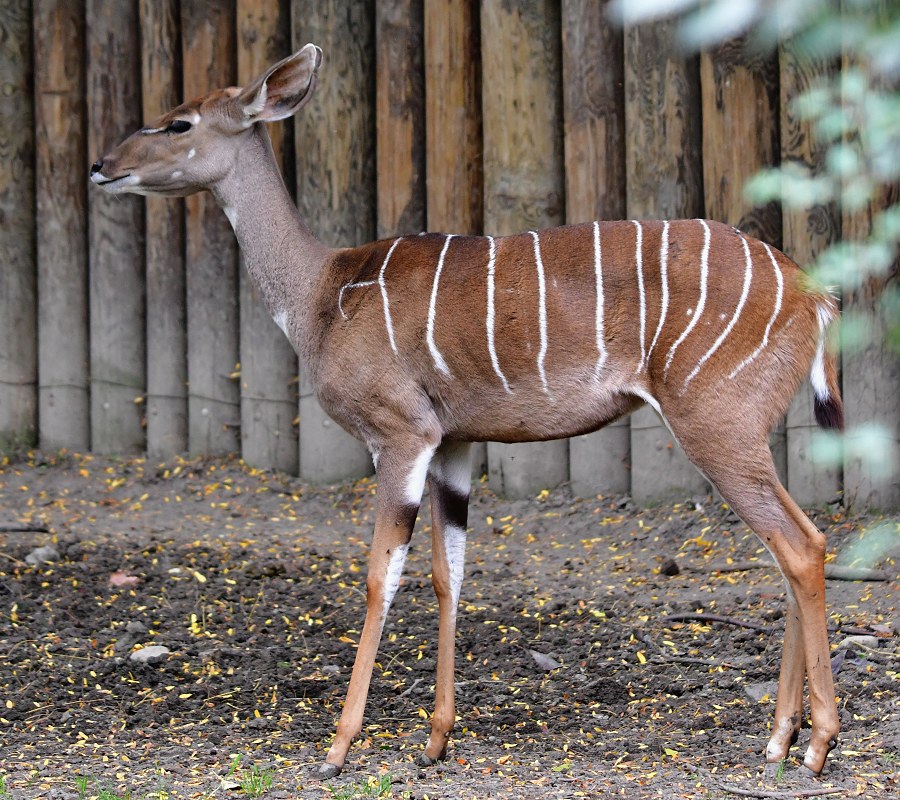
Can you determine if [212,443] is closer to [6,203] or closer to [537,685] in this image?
[6,203]

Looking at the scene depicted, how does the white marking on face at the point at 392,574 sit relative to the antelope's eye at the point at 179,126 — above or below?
below

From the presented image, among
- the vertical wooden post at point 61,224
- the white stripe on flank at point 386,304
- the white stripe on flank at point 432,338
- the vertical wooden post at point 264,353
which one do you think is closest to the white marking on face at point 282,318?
the white stripe on flank at point 386,304

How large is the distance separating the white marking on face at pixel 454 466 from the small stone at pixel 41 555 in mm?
2269

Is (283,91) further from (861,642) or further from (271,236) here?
(861,642)

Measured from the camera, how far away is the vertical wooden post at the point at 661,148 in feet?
19.7

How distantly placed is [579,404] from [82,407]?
14.4 ft

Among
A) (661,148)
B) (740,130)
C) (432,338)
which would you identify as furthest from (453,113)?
(432,338)

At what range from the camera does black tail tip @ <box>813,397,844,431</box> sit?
3756 mm

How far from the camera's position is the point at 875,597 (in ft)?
16.6

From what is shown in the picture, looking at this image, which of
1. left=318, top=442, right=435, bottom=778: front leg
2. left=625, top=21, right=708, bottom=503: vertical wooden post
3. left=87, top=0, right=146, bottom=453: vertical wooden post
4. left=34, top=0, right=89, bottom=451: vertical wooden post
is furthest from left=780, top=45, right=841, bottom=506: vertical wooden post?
→ left=34, top=0, right=89, bottom=451: vertical wooden post

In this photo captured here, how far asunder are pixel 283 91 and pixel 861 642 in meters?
3.07

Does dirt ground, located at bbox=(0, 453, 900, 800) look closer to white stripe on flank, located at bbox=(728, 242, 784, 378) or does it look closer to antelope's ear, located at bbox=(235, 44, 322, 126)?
white stripe on flank, located at bbox=(728, 242, 784, 378)

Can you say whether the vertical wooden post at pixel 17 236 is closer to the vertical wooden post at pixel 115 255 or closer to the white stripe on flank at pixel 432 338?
the vertical wooden post at pixel 115 255

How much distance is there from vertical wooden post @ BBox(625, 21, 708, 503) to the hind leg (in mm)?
2397
